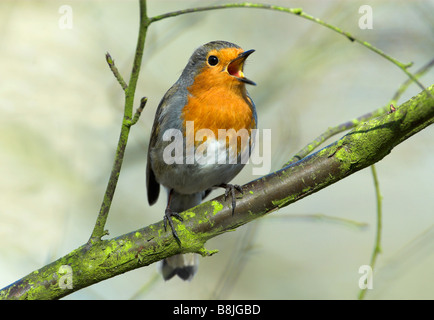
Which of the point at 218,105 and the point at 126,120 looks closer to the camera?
the point at 126,120

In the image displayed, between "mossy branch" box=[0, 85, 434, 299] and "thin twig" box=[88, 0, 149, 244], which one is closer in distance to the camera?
"thin twig" box=[88, 0, 149, 244]

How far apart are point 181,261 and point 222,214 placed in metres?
1.73

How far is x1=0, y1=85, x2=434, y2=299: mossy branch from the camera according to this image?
254 centimetres

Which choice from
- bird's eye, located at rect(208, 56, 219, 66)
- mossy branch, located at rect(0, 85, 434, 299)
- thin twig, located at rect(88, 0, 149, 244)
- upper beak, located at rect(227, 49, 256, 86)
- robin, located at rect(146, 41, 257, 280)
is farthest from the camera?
bird's eye, located at rect(208, 56, 219, 66)

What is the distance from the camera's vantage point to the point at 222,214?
2.89 meters

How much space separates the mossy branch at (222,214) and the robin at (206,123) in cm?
74

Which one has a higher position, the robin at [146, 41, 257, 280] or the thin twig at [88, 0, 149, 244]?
the robin at [146, 41, 257, 280]

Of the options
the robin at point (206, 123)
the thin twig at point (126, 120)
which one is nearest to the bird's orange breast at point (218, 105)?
the robin at point (206, 123)

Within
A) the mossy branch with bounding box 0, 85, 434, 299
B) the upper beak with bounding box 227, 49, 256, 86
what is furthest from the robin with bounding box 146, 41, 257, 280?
the mossy branch with bounding box 0, 85, 434, 299

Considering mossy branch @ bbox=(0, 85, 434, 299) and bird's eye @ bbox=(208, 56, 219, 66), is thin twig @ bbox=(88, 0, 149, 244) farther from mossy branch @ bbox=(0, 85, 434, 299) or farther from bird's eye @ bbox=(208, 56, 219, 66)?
bird's eye @ bbox=(208, 56, 219, 66)

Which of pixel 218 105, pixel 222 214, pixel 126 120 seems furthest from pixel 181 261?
pixel 126 120

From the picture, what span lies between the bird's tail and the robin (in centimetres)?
39

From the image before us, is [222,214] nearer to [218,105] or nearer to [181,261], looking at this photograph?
[218,105]
